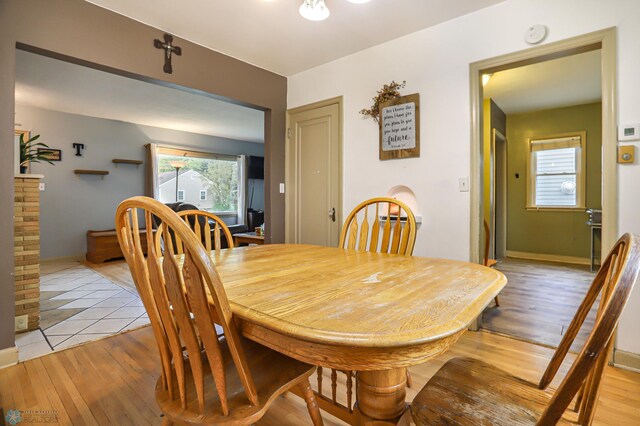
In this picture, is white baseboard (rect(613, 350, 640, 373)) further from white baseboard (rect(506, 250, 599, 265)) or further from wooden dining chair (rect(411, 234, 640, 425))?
white baseboard (rect(506, 250, 599, 265))

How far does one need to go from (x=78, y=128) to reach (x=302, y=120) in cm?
410

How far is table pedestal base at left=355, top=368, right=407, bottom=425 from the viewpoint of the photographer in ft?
2.77

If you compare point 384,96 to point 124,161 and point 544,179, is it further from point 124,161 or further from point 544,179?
point 124,161

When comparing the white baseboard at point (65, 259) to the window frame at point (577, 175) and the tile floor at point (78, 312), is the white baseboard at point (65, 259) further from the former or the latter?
the window frame at point (577, 175)

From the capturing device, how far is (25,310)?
2.36 m

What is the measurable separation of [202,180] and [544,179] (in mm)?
6526

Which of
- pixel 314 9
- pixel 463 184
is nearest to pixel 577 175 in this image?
pixel 463 184

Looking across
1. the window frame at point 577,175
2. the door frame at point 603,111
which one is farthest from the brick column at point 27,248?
the window frame at point 577,175

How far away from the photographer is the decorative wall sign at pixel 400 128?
2.62m

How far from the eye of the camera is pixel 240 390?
2.85 feet

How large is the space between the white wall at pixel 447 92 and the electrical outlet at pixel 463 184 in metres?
0.04

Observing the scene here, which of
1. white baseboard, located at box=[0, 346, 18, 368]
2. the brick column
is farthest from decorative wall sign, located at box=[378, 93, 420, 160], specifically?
white baseboard, located at box=[0, 346, 18, 368]

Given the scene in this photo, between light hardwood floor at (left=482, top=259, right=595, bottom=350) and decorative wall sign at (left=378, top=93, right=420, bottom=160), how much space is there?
1.54 metres

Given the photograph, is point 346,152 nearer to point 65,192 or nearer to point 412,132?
point 412,132
